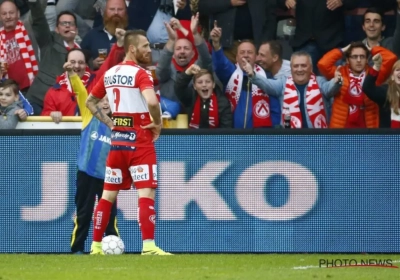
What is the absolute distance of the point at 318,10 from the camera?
1430 cm

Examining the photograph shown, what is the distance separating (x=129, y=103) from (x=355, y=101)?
140 inches

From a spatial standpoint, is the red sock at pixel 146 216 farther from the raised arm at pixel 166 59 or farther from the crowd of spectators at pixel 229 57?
the raised arm at pixel 166 59

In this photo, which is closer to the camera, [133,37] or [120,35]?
[133,37]

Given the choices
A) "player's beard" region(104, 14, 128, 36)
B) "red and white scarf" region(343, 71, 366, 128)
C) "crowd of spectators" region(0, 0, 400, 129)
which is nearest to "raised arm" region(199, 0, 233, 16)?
"crowd of spectators" region(0, 0, 400, 129)

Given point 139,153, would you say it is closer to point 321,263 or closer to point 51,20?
point 321,263

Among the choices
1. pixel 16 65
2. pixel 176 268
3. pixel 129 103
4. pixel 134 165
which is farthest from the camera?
pixel 16 65

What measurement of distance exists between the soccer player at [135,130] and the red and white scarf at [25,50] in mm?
4231

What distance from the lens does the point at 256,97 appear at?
523 inches

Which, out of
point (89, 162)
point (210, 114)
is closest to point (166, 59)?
point (210, 114)

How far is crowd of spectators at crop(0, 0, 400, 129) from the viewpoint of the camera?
13.1 meters

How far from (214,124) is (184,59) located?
3.51 ft

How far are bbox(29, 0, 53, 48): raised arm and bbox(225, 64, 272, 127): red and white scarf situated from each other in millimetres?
2643

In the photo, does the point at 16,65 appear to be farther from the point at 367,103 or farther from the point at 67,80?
the point at 367,103

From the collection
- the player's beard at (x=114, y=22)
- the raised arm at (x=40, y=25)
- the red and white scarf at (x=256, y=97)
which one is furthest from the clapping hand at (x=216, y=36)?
the raised arm at (x=40, y=25)
